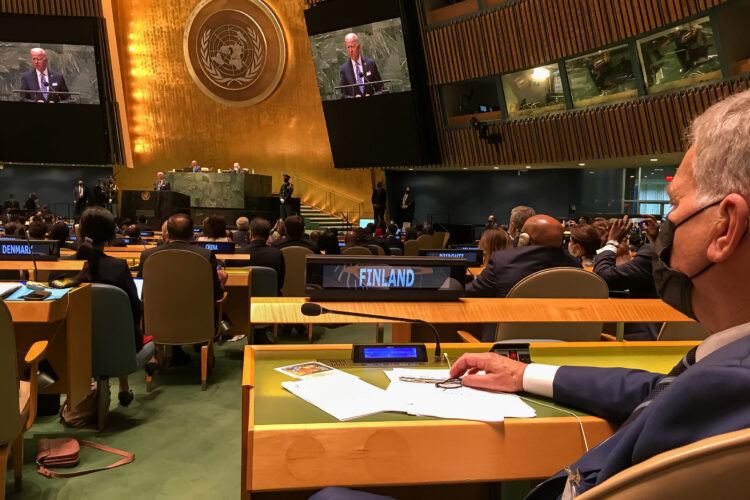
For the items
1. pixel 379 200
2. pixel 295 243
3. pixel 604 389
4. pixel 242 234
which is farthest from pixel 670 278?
pixel 379 200

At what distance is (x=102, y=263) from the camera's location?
348 centimetres

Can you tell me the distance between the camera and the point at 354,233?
757 centimetres

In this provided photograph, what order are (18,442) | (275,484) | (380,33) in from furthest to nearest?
(380,33) → (18,442) → (275,484)

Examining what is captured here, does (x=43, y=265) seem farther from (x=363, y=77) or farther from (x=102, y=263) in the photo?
(x=363, y=77)

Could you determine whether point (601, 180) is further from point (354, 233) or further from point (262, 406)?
point (262, 406)

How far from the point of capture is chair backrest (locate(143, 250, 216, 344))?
3910 mm

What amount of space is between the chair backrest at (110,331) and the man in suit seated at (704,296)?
273cm

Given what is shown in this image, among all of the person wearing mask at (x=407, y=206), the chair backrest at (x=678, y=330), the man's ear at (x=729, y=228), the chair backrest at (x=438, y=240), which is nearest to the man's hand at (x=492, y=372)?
the man's ear at (x=729, y=228)

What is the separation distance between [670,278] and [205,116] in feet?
63.9

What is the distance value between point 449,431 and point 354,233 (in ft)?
20.9

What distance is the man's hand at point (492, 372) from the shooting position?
1.46m

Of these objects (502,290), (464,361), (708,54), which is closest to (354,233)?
(502,290)

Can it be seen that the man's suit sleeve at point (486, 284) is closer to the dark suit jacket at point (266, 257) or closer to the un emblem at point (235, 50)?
the dark suit jacket at point (266, 257)

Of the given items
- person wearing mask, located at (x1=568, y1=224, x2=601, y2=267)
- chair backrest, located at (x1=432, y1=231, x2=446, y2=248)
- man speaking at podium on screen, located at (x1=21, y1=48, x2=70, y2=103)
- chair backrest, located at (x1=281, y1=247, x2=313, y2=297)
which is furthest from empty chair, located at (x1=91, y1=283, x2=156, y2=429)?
man speaking at podium on screen, located at (x1=21, y1=48, x2=70, y2=103)
